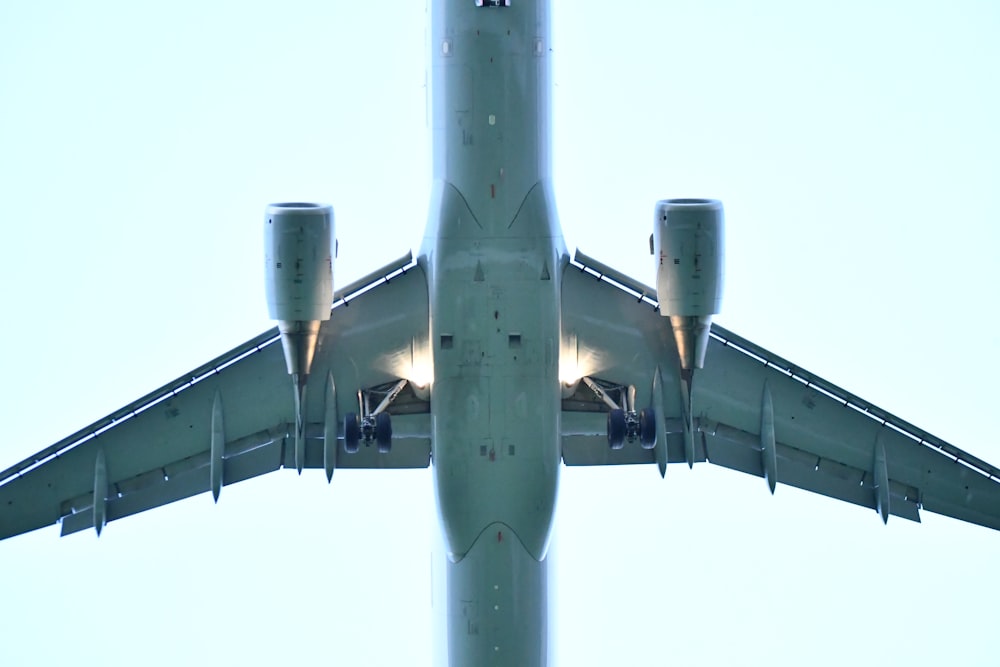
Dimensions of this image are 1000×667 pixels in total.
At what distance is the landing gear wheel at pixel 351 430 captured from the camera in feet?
78.1

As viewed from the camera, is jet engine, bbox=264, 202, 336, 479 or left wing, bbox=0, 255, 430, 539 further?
left wing, bbox=0, 255, 430, 539

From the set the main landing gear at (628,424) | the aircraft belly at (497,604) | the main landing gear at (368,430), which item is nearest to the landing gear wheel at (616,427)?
the main landing gear at (628,424)

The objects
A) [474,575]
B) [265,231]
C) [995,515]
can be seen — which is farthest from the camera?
[995,515]

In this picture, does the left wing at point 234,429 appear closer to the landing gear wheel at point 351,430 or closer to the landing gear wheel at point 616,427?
the landing gear wheel at point 351,430

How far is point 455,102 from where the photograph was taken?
22.5 metres

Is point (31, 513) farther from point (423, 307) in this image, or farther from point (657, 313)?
point (657, 313)

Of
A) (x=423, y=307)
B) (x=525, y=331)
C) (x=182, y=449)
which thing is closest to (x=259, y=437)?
(x=182, y=449)

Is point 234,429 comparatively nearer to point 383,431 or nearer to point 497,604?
point 383,431

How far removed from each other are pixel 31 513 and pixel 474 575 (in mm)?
5601

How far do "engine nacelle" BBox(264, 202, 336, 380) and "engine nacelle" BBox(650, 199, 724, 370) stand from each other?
3.58 meters

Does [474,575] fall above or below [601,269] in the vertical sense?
below

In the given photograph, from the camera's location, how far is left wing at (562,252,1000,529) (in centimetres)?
2469

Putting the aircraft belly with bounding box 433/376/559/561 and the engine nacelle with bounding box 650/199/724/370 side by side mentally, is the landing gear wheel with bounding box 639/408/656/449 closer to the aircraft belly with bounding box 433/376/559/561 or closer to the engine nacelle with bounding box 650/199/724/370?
the aircraft belly with bounding box 433/376/559/561

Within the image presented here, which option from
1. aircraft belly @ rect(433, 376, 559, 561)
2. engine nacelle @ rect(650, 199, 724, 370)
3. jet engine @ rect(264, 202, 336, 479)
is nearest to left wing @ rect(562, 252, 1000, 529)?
aircraft belly @ rect(433, 376, 559, 561)
